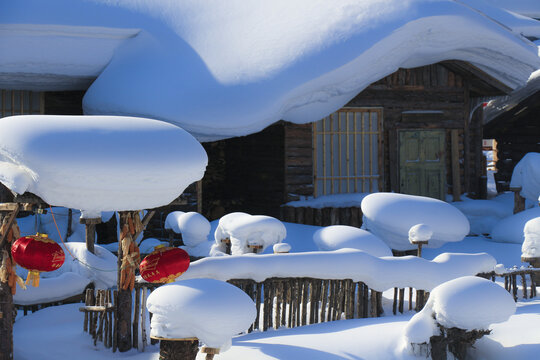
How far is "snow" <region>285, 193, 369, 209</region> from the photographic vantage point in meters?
14.4

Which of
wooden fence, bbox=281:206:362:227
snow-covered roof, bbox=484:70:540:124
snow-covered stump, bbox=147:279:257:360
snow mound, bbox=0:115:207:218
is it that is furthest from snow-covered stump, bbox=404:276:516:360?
snow-covered roof, bbox=484:70:540:124

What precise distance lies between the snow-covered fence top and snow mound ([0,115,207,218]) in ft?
4.77

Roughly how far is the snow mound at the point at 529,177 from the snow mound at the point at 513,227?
39 cm

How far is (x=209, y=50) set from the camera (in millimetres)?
13602

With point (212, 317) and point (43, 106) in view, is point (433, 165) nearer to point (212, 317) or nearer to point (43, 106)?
point (43, 106)

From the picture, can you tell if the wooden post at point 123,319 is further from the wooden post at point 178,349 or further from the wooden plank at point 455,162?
the wooden plank at point 455,162

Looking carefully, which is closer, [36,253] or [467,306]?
[36,253]

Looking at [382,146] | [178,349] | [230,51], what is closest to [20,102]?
[230,51]

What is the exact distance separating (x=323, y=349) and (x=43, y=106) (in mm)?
9705

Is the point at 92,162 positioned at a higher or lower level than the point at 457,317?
higher

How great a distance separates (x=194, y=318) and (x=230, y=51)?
9.07 metres

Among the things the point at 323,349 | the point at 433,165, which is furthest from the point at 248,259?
the point at 433,165

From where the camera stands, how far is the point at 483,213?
15398mm

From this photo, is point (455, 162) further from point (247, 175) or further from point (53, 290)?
point (53, 290)
